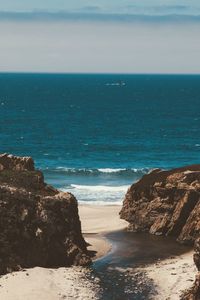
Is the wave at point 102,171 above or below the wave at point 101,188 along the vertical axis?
above

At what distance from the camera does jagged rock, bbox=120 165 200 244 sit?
52.5 m

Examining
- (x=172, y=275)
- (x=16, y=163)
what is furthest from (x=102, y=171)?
(x=172, y=275)

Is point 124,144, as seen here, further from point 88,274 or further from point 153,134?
point 88,274

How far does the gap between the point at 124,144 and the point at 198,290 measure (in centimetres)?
9194

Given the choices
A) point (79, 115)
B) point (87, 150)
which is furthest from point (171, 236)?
point (79, 115)

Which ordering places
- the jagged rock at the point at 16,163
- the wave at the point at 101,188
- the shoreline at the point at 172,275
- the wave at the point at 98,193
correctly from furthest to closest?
the wave at the point at 101,188
the wave at the point at 98,193
the jagged rock at the point at 16,163
the shoreline at the point at 172,275

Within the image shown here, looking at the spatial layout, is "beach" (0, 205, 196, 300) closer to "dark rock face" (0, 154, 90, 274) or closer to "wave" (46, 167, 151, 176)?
"dark rock face" (0, 154, 90, 274)

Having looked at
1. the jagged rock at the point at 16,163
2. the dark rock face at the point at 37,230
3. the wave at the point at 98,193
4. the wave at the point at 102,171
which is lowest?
the dark rock face at the point at 37,230

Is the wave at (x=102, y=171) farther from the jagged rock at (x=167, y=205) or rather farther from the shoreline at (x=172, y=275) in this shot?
the shoreline at (x=172, y=275)

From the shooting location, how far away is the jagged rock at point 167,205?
52531mm

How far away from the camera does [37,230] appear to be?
4456 centimetres

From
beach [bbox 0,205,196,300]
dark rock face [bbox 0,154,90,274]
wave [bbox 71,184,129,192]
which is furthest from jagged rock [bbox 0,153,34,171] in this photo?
wave [bbox 71,184,129,192]

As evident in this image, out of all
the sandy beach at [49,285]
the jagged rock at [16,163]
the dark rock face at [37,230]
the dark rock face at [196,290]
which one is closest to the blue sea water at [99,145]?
the jagged rock at [16,163]

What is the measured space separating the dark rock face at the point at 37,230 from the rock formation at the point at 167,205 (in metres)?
9.23
